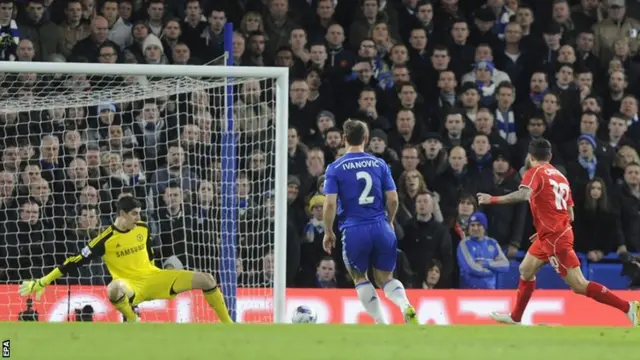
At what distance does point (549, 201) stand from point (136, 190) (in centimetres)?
428

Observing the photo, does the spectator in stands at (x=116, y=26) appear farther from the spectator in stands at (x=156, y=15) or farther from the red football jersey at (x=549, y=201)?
the red football jersey at (x=549, y=201)

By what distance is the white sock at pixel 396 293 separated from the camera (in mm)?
12094

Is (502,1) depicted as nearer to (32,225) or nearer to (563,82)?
(563,82)

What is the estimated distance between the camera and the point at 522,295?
43.8 feet

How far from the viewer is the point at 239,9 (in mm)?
18109

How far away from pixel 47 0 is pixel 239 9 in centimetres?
217

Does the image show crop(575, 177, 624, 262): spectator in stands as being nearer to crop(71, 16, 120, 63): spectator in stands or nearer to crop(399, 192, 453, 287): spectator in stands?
crop(399, 192, 453, 287): spectator in stands

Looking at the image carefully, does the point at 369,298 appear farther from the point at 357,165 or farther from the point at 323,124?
the point at 323,124

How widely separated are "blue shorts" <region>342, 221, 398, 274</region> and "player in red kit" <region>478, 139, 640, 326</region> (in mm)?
1163

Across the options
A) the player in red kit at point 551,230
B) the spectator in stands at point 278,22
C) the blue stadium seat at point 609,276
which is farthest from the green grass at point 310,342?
the spectator in stands at point 278,22

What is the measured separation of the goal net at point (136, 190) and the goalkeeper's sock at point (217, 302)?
942 mm

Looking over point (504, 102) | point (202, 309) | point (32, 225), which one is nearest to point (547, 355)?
point (202, 309)

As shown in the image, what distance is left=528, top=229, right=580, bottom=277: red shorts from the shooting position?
13.0 m

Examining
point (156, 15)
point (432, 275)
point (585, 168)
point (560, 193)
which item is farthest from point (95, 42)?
point (560, 193)
